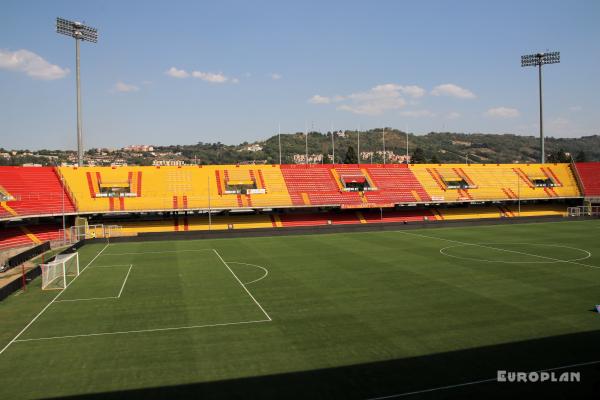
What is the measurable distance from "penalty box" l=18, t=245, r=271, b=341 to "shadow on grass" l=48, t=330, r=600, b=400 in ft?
19.2

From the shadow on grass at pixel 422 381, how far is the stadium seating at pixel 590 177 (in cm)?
5849

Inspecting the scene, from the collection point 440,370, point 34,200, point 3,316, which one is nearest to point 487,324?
point 440,370

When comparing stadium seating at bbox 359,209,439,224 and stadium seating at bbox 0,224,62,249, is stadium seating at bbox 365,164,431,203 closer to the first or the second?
stadium seating at bbox 359,209,439,224

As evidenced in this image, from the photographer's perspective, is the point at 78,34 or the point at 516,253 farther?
the point at 78,34

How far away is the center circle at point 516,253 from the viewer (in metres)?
31.6

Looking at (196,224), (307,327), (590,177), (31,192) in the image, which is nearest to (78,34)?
(31,192)

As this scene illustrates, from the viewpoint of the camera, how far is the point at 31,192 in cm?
4684

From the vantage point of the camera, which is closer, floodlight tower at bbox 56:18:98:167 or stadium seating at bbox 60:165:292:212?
stadium seating at bbox 60:165:292:212

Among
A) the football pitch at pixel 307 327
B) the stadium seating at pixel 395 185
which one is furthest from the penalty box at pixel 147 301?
the stadium seating at pixel 395 185

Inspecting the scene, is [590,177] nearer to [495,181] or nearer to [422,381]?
[495,181]

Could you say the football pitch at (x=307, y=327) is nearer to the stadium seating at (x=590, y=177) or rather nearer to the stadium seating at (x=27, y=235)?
the stadium seating at (x=27, y=235)

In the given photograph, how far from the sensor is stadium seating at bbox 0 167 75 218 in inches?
1684

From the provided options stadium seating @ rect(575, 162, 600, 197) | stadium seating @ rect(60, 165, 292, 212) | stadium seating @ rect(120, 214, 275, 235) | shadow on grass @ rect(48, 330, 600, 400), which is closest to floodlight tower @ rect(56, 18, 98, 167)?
stadium seating @ rect(60, 165, 292, 212)

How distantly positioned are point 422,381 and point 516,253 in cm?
2408
